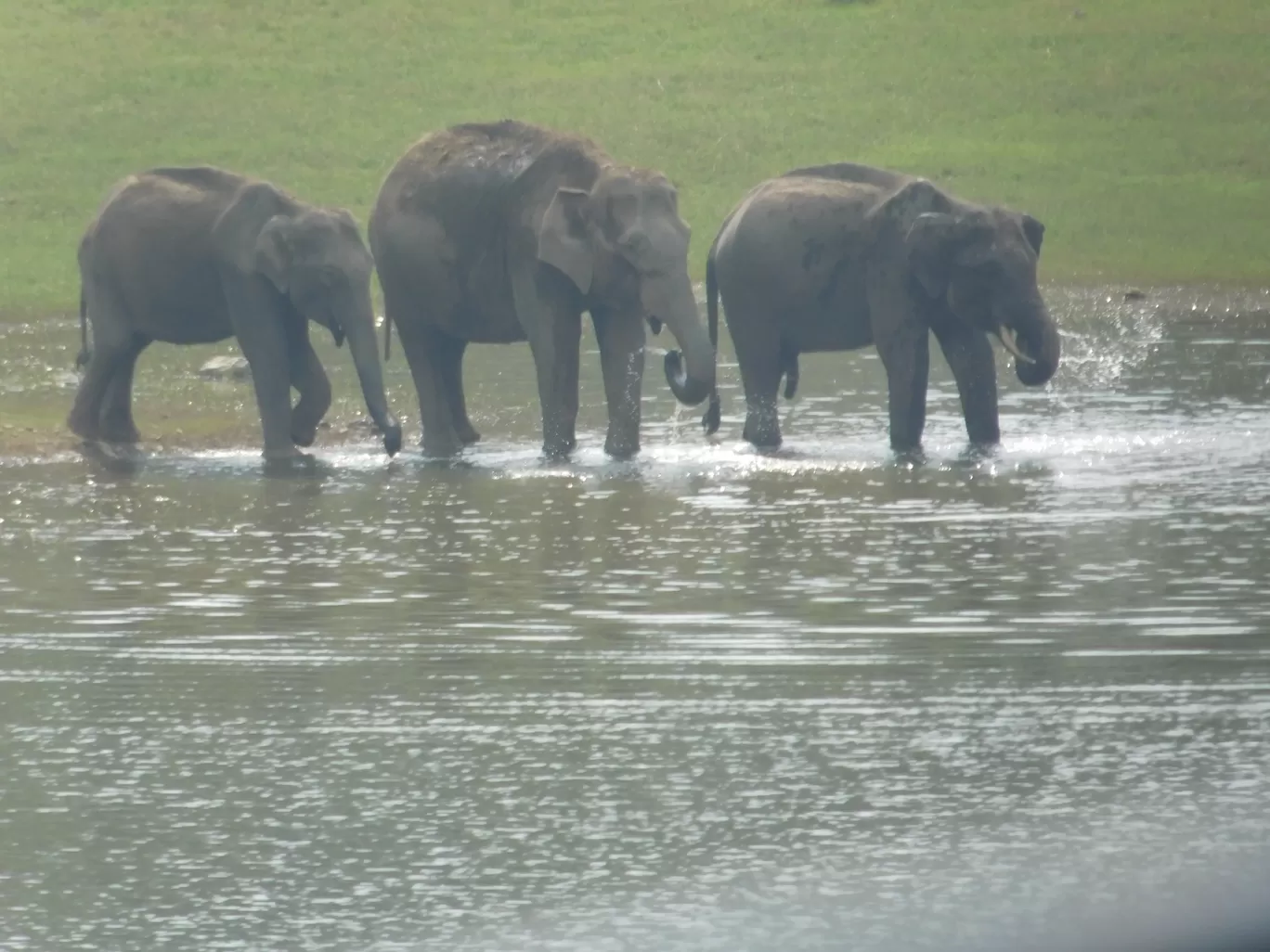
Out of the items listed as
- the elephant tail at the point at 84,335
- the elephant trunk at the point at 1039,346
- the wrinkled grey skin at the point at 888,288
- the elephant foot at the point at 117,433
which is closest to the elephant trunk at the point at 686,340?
the wrinkled grey skin at the point at 888,288

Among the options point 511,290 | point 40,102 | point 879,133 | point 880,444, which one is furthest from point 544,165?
point 40,102

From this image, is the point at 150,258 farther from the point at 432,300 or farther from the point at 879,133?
the point at 879,133

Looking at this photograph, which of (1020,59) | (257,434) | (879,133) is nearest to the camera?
(257,434)

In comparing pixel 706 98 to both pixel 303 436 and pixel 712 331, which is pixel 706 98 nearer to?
pixel 712 331

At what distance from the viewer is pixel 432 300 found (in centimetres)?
1856

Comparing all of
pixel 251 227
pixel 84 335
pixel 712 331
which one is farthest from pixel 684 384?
A: pixel 84 335

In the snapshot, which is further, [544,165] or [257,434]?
[257,434]

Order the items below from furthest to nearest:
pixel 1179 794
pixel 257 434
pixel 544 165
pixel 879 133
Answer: pixel 879 133, pixel 257 434, pixel 544 165, pixel 1179 794

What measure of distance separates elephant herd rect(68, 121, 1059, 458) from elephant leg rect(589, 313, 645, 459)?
0.05 feet

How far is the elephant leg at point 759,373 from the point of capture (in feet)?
60.0

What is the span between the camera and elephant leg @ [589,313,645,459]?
56.7 feet

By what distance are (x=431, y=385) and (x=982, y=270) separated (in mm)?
3533

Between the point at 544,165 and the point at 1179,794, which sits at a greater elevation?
the point at 544,165

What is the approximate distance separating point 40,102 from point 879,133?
487 inches
